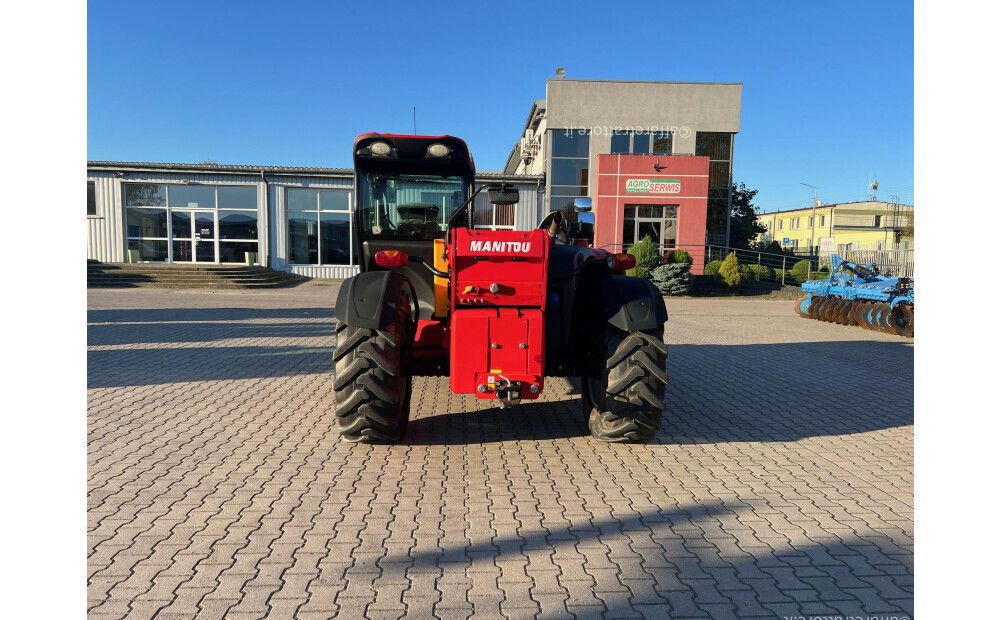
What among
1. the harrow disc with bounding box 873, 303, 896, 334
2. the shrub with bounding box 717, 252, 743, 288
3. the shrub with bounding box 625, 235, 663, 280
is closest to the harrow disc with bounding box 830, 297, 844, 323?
the harrow disc with bounding box 873, 303, 896, 334

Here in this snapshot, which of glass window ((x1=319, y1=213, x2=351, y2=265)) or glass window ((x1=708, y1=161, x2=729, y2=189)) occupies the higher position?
glass window ((x1=708, y1=161, x2=729, y2=189))

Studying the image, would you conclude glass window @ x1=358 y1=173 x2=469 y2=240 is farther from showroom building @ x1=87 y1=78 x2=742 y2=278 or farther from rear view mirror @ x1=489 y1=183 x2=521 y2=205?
showroom building @ x1=87 y1=78 x2=742 y2=278

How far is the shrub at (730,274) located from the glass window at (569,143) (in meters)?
9.79

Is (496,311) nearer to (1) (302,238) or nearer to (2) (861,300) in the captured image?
(2) (861,300)

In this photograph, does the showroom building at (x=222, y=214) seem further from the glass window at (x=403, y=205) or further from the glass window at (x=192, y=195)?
the glass window at (x=403, y=205)

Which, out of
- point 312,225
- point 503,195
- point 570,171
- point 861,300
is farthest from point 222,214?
point 503,195

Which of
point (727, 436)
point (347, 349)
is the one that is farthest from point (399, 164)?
point (727, 436)

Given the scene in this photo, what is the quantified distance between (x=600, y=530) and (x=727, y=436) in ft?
7.85

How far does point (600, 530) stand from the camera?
11.4ft

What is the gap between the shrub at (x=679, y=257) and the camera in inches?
923

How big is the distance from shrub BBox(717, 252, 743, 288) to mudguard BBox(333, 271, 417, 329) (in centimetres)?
2089

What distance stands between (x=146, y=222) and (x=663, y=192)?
71.5ft

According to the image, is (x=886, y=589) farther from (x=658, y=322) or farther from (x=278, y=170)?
(x=278, y=170)

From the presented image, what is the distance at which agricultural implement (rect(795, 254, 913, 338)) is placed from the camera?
12336 millimetres
